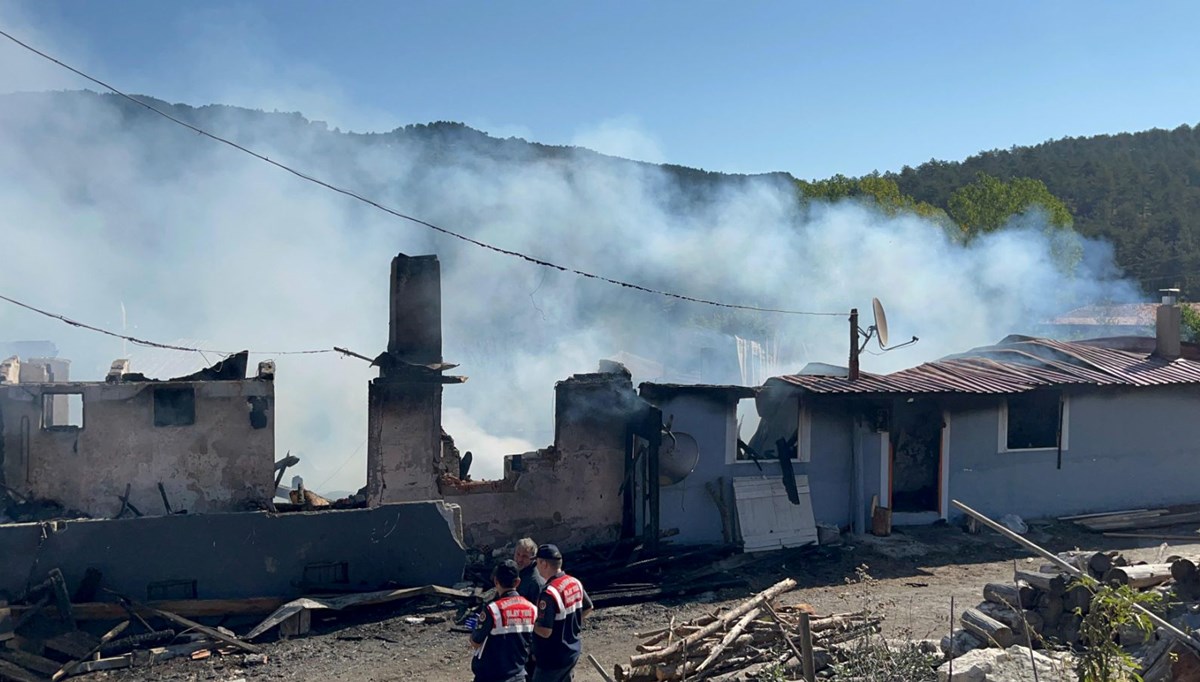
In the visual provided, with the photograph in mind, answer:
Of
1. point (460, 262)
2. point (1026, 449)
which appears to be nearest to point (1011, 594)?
point (1026, 449)

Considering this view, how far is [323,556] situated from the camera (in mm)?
11906

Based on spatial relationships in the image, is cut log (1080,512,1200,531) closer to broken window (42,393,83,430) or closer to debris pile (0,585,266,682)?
debris pile (0,585,266,682)

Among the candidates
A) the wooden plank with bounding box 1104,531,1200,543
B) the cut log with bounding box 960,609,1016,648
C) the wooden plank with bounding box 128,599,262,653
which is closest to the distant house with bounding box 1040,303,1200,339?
the wooden plank with bounding box 1104,531,1200,543

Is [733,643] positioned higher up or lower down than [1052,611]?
lower down

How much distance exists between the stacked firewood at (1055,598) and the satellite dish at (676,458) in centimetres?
589

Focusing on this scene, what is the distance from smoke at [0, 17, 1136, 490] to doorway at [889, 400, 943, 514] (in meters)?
5.93

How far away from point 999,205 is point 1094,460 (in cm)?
2821

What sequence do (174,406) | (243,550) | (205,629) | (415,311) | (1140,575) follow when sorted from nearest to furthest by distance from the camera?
(1140,575), (205,629), (243,550), (174,406), (415,311)

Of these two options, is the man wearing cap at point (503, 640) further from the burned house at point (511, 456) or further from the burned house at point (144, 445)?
the burned house at point (144, 445)

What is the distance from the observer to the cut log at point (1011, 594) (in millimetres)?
9461

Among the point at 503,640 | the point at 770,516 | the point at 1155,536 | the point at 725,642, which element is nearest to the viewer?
the point at 503,640

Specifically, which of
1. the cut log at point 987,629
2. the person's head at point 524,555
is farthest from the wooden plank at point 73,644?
the cut log at point 987,629

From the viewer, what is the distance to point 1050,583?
9203 millimetres

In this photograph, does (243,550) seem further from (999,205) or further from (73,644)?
(999,205)
